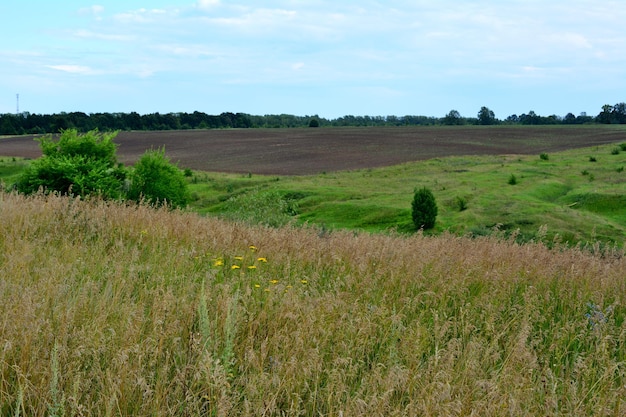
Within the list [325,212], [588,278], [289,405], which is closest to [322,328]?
[289,405]

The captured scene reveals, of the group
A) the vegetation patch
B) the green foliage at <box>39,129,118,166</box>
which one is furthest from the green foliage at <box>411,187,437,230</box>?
the green foliage at <box>39,129,118,166</box>

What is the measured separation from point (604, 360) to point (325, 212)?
20.9 metres

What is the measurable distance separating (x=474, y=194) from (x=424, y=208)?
22.4 ft

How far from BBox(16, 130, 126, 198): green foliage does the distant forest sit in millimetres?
74589

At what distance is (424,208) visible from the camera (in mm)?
20453

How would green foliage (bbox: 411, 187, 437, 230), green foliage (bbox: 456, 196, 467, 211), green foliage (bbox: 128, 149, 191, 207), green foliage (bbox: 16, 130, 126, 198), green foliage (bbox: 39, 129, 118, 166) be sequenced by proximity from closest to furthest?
green foliage (bbox: 16, 130, 126, 198)
green foliage (bbox: 39, 129, 118, 166)
green foliage (bbox: 411, 187, 437, 230)
green foliage (bbox: 128, 149, 191, 207)
green foliage (bbox: 456, 196, 467, 211)

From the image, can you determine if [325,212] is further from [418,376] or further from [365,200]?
[418,376]

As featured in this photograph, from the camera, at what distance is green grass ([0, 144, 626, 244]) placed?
2105 centimetres

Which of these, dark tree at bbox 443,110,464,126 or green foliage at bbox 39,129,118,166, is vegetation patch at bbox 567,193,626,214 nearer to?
green foliage at bbox 39,129,118,166

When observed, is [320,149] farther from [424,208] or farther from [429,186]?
[424,208]

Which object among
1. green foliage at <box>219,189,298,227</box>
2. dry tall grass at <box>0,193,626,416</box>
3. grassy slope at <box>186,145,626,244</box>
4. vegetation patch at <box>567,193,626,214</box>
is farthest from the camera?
green foliage at <box>219,189,298,227</box>

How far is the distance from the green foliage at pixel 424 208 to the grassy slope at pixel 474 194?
0.75 m

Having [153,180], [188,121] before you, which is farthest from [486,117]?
[153,180]

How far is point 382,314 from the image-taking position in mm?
4836
